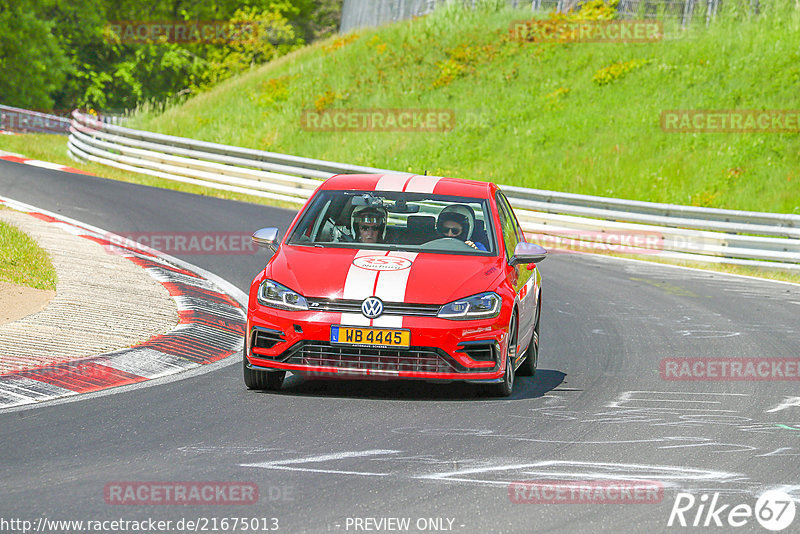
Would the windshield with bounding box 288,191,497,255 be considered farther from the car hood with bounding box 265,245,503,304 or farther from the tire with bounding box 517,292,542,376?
the tire with bounding box 517,292,542,376

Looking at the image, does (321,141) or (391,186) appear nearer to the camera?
(391,186)

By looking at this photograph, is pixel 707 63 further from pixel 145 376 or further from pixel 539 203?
pixel 145 376

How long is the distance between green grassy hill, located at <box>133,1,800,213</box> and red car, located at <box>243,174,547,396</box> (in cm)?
1826

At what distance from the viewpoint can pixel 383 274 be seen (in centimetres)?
809

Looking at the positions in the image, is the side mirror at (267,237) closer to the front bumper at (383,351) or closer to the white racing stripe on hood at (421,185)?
the front bumper at (383,351)

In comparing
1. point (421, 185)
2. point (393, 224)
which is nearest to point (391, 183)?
point (421, 185)

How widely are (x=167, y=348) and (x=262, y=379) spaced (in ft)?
5.53

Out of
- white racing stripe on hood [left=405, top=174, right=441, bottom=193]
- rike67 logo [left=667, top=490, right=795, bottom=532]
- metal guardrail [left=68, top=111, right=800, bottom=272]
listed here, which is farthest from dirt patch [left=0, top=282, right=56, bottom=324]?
metal guardrail [left=68, top=111, right=800, bottom=272]

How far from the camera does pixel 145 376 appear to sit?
8.67 metres

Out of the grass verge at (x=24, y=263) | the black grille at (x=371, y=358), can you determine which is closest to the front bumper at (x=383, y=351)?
the black grille at (x=371, y=358)

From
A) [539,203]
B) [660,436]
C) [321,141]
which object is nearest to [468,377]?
[660,436]

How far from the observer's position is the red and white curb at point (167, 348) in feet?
26.1

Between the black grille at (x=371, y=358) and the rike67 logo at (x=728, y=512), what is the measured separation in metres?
2.51

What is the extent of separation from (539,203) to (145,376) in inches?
589
